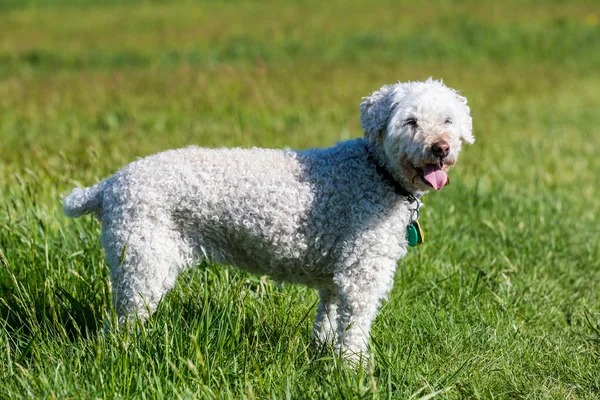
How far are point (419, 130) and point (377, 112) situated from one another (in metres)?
0.31

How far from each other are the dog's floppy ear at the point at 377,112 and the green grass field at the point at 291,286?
105 centimetres

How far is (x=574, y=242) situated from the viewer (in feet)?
21.4

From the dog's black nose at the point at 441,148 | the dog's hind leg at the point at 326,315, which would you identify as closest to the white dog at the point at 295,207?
the dog's black nose at the point at 441,148

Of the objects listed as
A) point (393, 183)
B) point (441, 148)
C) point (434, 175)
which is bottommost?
point (393, 183)

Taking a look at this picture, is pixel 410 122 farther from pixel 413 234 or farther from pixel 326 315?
pixel 326 315

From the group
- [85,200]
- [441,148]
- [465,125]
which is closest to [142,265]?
[85,200]

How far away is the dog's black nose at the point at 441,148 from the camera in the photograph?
3.80 m

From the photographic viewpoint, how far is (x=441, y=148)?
3.80m

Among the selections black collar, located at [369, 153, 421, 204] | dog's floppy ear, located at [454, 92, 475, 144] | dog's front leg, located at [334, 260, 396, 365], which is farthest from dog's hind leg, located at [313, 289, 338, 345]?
dog's floppy ear, located at [454, 92, 475, 144]

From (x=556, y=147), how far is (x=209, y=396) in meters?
8.02

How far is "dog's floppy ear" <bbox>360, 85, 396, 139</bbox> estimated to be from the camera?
4.06m

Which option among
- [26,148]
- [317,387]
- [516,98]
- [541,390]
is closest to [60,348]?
[317,387]

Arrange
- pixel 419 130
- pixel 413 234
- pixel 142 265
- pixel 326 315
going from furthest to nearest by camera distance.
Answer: pixel 326 315
pixel 413 234
pixel 419 130
pixel 142 265

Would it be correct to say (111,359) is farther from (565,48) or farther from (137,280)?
(565,48)
